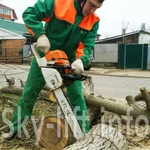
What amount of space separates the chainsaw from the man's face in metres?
0.59

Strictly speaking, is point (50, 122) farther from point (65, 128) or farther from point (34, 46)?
point (34, 46)

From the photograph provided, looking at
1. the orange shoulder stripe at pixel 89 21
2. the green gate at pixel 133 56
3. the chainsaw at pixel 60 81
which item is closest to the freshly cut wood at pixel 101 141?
the chainsaw at pixel 60 81

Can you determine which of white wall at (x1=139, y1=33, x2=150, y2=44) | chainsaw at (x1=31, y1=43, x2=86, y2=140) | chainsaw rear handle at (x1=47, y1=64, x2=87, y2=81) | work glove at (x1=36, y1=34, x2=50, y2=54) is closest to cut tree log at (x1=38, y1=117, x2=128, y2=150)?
chainsaw at (x1=31, y1=43, x2=86, y2=140)

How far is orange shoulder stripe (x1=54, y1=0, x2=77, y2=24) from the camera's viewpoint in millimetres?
3203

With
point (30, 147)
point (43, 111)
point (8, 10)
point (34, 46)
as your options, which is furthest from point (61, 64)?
point (8, 10)

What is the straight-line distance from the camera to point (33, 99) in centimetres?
364

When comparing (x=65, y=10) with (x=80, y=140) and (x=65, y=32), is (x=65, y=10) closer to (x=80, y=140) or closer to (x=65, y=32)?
(x=65, y=32)

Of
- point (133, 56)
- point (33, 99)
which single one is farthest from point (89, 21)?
point (133, 56)

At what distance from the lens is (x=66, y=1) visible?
127 inches

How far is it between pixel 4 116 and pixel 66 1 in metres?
2.11

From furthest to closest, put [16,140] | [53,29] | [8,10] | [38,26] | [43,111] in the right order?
[8,10], [43,111], [16,140], [53,29], [38,26]

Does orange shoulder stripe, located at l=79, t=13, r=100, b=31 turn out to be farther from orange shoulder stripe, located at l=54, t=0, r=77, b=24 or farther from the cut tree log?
the cut tree log

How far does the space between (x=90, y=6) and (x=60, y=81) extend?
85 cm

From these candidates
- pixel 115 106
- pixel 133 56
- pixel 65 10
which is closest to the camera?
pixel 65 10
